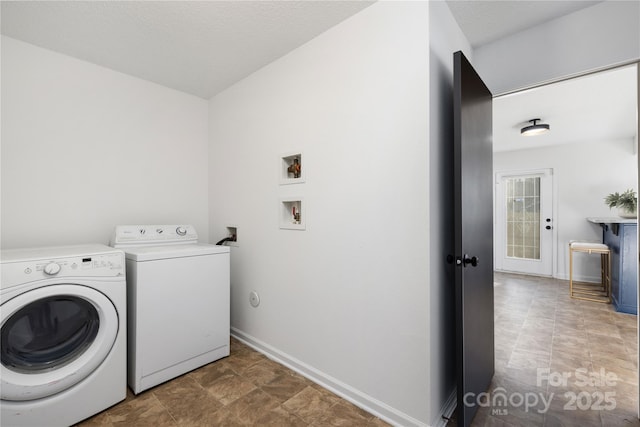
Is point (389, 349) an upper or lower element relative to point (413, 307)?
lower

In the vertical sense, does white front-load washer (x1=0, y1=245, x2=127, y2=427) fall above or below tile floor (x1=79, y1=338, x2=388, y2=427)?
above

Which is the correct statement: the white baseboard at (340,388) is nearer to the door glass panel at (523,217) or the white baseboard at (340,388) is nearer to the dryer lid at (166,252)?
the dryer lid at (166,252)

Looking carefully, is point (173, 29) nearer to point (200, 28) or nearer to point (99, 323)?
point (200, 28)

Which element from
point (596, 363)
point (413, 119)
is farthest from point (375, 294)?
point (596, 363)

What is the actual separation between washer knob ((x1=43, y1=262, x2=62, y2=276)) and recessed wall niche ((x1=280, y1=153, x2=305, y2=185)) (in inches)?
53.5

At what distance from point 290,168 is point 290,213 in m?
0.35

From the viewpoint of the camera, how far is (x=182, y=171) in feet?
9.11

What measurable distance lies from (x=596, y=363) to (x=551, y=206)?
3664mm

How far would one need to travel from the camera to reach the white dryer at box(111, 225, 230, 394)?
1.78 m

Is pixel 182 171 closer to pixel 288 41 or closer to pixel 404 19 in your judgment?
pixel 288 41

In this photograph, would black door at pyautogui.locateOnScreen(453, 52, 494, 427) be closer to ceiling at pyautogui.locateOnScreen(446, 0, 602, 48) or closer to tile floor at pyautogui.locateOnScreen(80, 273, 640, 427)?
tile floor at pyautogui.locateOnScreen(80, 273, 640, 427)

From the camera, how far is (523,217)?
5.25 meters

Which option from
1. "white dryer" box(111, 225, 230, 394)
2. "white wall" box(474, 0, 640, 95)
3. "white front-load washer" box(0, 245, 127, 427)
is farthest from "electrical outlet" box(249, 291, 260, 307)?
"white wall" box(474, 0, 640, 95)

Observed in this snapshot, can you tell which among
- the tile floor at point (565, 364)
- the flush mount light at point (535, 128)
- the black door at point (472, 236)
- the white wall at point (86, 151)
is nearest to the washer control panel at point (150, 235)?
the white wall at point (86, 151)
